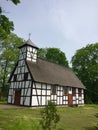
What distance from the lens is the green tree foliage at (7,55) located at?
35.1 m

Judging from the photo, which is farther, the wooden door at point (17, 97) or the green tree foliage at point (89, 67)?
the green tree foliage at point (89, 67)

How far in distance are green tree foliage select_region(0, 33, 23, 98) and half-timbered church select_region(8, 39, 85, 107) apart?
9.63 metres

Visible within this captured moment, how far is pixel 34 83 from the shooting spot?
22.3m

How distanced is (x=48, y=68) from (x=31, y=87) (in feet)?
22.2

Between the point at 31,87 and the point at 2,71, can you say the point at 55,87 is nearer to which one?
the point at 31,87

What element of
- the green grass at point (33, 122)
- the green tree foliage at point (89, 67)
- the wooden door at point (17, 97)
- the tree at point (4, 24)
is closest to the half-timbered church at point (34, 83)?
the wooden door at point (17, 97)

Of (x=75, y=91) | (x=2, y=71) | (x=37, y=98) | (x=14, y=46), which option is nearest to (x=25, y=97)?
(x=37, y=98)

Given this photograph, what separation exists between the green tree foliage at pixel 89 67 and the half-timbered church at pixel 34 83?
16834 mm

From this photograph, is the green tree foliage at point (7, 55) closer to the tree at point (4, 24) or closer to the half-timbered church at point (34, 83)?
the half-timbered church at point (34, 83)

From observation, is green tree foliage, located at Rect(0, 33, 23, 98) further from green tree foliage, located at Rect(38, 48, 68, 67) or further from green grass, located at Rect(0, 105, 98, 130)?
green grass, located at Rect(0, 105, 98, 130)

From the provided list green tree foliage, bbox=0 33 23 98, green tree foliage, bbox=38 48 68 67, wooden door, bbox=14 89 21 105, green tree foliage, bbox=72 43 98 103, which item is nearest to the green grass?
wooden door, bbox=14 89 21 105

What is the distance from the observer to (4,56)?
34906 mm

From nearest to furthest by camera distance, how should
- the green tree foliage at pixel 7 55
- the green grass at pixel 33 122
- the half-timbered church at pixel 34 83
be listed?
the green grass at pixel 33 122
the half-timbered church at pixel 34 83
the green tree foliage at pixel 7 55

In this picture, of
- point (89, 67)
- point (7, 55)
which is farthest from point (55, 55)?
point (7, 55)
